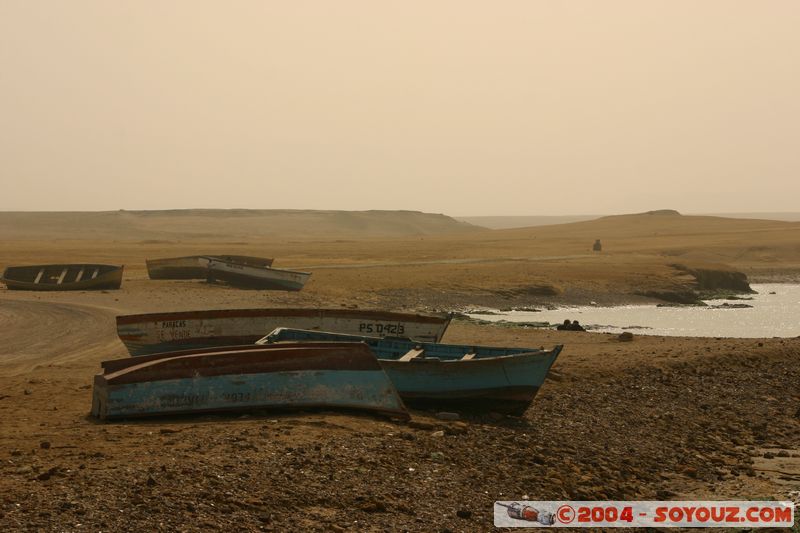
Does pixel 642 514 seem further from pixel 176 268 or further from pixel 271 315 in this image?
pixel 176 268

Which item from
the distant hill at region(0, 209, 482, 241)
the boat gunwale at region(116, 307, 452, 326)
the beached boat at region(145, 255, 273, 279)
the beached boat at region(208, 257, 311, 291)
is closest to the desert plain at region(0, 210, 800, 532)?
the boat gunwale at region(116, 307, 452, 326)

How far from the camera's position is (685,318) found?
1364 inches

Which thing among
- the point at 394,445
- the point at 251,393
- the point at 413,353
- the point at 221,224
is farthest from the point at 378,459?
the point at 221,224

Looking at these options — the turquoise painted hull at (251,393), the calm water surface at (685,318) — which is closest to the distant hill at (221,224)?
the calm water surface at (685,318)

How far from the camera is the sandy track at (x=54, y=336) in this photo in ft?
60.1

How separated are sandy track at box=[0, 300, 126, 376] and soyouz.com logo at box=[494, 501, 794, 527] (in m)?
10.0

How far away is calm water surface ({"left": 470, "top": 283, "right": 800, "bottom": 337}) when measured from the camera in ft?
101

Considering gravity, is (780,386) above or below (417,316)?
below

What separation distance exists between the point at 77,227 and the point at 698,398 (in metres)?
136

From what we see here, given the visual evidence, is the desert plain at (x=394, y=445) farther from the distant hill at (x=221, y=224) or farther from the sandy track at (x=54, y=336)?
the distant hill at (x=221, y=224)

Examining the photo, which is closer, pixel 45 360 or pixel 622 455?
pixel 622 455

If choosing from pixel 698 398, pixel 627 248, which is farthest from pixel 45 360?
pixel 627 248

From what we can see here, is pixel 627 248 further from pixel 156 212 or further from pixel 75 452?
pixel 156 212

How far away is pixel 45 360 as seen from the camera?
1845cm
